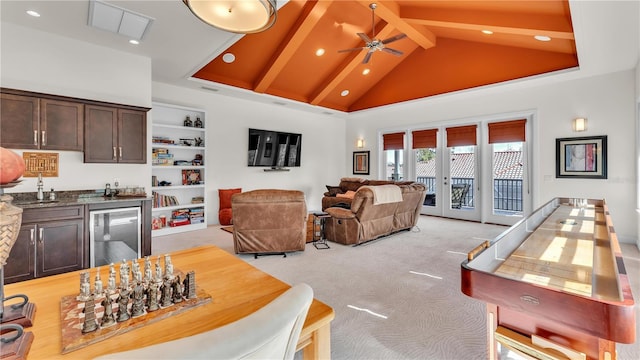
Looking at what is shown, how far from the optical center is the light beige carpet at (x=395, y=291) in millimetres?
2014

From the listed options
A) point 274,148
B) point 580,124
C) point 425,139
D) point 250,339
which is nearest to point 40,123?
point 250,339

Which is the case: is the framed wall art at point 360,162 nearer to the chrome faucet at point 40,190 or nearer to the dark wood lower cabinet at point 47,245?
the dark wood lower cabinet at point 47,245

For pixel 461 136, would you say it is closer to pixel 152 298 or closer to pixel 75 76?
pixel 152 298

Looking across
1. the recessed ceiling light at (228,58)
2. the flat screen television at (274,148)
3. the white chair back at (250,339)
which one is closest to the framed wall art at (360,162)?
the flat screen television at (274,148)

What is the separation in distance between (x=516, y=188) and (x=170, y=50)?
7.14m

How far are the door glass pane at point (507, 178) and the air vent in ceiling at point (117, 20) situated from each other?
6.86 metres

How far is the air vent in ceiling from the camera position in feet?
9.51

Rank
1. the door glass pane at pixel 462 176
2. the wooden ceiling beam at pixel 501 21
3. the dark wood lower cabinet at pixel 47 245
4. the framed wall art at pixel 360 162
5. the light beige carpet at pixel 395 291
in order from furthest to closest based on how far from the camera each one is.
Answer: the framed wall art at pixel 360 162, the door glass pane at pixel 462 176, the wooden ceiling beam at pixel 501 21, the dark wood lower cabinet at pixel 47 245, the light beige carpet at pixel 395 291

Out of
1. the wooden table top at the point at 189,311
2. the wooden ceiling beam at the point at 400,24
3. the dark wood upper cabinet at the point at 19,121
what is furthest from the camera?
the wooden ceiling beam at the point at 400,24

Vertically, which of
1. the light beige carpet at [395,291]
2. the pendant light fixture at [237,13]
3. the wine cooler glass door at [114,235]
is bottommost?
the light beige carpet at [395,291]

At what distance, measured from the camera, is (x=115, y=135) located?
12.3 ft

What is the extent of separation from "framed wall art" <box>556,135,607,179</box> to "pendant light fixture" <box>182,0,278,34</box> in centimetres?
612

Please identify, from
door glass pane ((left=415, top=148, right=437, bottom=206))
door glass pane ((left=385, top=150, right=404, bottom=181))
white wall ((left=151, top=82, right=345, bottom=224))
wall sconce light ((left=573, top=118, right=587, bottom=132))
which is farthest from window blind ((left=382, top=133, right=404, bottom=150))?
wall sconce light ((left=573, top=118, right=587, bottom=132))

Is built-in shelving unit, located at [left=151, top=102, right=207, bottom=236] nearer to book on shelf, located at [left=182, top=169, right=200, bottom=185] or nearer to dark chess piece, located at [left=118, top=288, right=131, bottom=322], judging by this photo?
book on shelf, located at [left=182, top=169, right=200, bottom=185]
